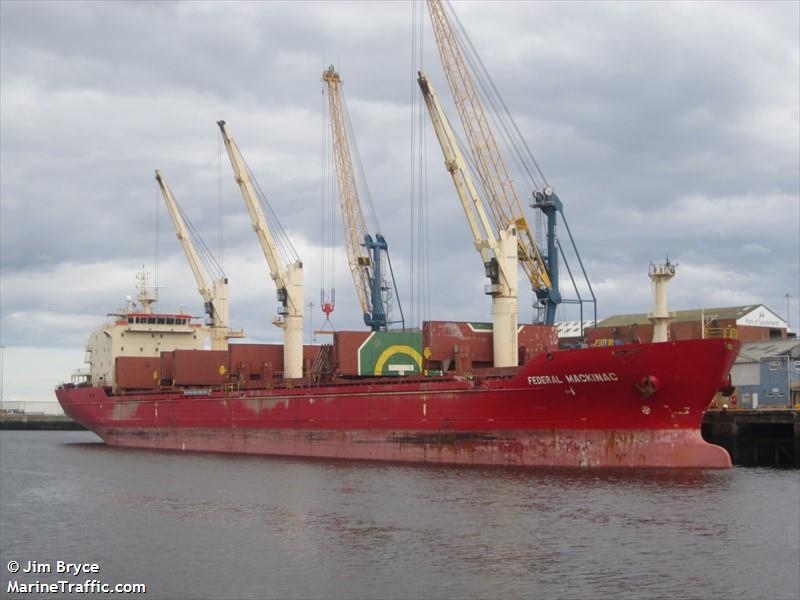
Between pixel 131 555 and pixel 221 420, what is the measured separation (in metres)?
29.0

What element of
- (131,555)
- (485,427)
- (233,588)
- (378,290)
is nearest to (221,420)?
(378,290)

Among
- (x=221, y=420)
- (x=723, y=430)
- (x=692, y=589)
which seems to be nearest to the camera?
(x=692, y=589)

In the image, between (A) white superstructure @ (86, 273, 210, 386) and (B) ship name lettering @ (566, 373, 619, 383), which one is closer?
(B) ship name lettering @ (566, 373, 619, 383)

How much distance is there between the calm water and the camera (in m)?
18.2

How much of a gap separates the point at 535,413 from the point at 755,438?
1214 cm

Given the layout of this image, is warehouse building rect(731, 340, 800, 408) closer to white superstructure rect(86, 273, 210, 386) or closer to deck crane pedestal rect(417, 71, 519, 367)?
deck crane pedestal rect(417, 71, 519, 367)

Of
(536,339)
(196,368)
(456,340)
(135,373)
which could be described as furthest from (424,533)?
(135,373)

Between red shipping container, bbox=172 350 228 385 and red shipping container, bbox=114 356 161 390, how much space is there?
437cm

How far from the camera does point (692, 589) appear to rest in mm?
17625

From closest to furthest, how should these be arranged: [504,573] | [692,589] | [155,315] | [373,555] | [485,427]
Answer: [692,589]
[504,573]
[373,555]
[485,427]
[155,315]

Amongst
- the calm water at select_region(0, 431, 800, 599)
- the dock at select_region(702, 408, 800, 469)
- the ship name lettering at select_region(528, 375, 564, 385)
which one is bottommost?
the calm water at select_region(0, 431, 800, 599)

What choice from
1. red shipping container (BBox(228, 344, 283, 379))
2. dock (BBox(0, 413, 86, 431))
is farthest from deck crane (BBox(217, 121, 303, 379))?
dock (BBox(0, 413, 86, 431))

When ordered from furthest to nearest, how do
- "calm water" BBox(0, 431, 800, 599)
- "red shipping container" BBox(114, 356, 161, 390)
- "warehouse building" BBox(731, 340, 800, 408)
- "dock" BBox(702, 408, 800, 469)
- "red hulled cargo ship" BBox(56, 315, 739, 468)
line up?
"red shipping container" BBox(114, 356, 161, 390), "warehouse building" BBox(731, 340, 800, 408), "dock" BBox(702, 408, 800, 469), "red hulled cargo ship" BBox(56, 315, 739, 468), "calm water" BBox(0, 431, 800, 599)

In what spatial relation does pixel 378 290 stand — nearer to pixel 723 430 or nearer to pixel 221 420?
pixel 221 420
